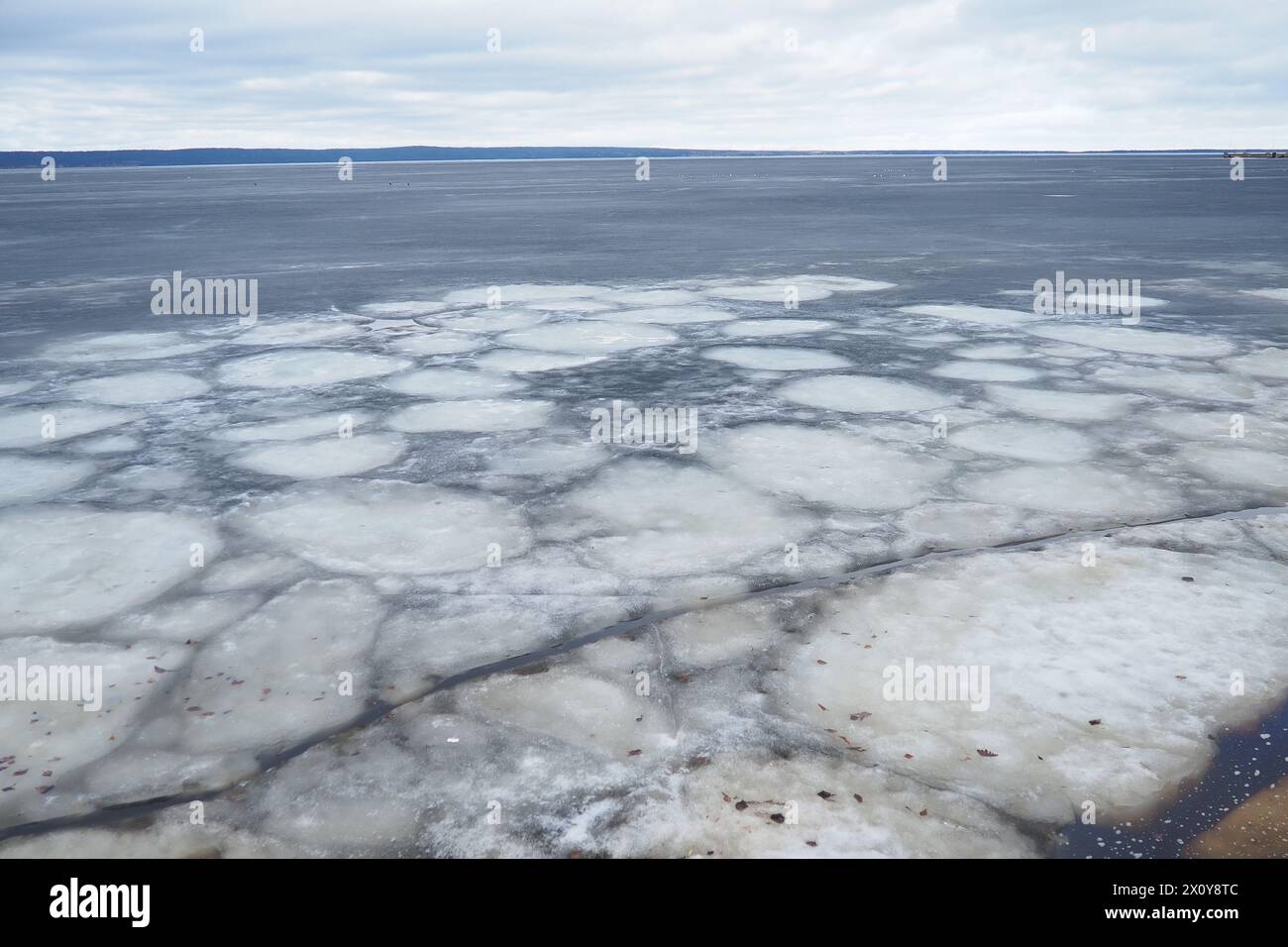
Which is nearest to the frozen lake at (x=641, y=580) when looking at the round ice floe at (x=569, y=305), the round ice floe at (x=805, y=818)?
the round ice floe at (x=805, y=818)

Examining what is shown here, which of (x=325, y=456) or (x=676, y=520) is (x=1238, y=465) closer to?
(x=676, y=520)

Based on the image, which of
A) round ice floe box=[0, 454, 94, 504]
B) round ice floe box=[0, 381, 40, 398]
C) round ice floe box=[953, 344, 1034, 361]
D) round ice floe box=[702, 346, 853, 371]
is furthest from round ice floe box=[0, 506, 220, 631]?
→ round ice floe box=[953, 344, 1034, 361]

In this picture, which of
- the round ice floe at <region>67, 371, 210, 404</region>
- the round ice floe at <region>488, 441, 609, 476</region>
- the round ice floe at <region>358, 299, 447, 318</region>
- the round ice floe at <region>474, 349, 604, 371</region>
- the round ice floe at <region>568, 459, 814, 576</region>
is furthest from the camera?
the round ice floe at <region>358, 299, 447, 318</region>

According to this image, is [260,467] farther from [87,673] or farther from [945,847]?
[945,847]

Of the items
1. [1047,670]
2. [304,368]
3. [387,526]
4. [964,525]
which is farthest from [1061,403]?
[304,368]

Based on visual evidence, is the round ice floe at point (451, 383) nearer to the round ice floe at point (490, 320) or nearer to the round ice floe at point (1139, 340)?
the round ice floe at point (490, 320)

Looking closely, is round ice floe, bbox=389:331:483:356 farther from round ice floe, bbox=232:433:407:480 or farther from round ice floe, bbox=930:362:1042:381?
round ice floe, bbox=930:362:1042:381
